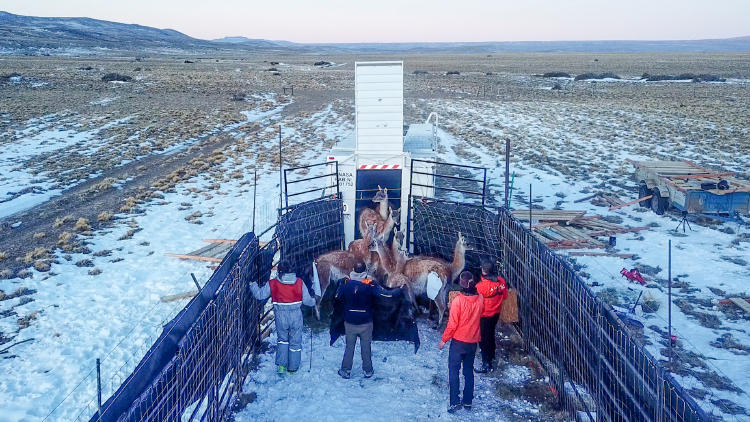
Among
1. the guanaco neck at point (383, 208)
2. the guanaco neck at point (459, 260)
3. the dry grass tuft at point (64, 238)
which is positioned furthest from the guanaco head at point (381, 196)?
the dry grass tuft at point (64, 238)

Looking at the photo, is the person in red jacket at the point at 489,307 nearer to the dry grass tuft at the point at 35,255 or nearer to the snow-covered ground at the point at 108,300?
the snow-covered ground at the point at 108,300

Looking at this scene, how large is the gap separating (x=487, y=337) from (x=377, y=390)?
5.20 ft

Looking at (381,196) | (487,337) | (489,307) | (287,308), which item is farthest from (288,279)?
(381,196)

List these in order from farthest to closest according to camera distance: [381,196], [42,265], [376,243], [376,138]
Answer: [42,265]
[376,138]
[381,196]
[376,243]

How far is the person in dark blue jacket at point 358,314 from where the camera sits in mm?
6855

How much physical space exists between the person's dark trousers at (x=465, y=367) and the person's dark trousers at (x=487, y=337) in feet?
2.54

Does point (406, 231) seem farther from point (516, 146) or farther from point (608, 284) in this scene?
point (516, 146)

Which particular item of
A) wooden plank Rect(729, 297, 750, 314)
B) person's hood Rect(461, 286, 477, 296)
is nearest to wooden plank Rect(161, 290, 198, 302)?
person's hood Rect(461, 286, 477, 296)

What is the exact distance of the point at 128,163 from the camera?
22.5 metres

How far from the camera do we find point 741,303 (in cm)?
919

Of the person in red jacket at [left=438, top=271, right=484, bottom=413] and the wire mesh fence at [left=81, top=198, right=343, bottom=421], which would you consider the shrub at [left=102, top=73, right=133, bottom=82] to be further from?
the person in red jacket at [left=438, top=271, right=484, bottom=413]

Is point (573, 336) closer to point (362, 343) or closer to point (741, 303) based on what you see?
point (362, 343)

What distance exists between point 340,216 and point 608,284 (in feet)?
16.9

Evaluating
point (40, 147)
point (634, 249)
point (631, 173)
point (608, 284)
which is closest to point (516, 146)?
point (631, 173)
